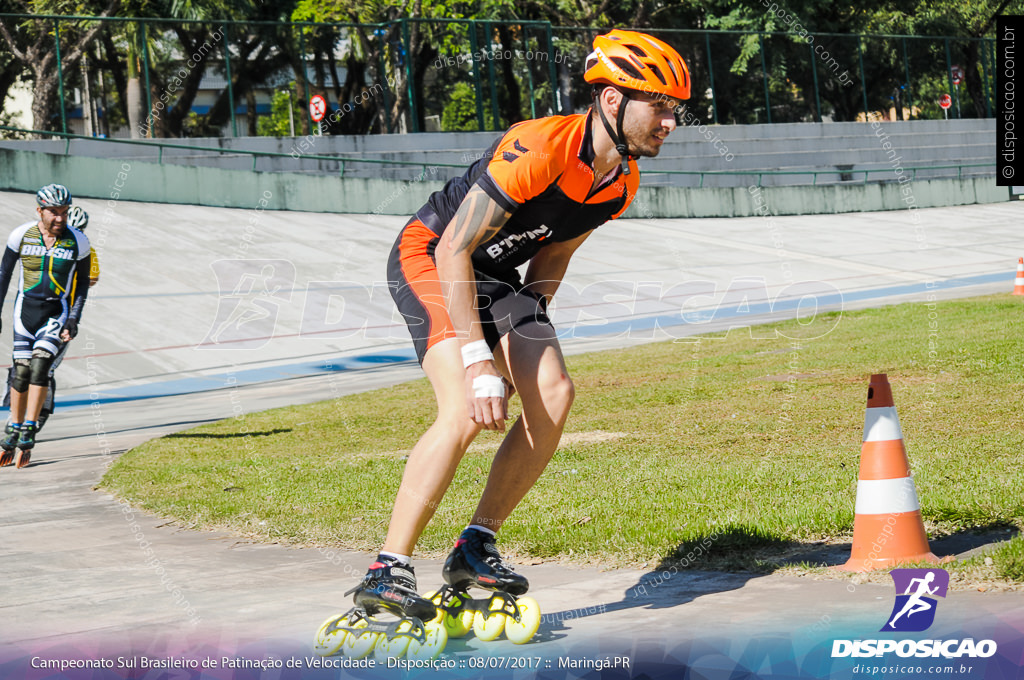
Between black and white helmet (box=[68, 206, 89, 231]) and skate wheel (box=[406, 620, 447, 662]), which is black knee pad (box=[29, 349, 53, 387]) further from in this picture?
skate wheel (box=[406, 620, 447, 662])

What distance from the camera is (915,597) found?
361 cm

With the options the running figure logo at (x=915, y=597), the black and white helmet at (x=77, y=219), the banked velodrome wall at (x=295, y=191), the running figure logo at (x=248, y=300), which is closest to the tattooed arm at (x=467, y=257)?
the running figure logo at (x=915, y=597)

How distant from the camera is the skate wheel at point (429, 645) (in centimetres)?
346

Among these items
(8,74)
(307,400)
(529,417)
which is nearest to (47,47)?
(8,74)

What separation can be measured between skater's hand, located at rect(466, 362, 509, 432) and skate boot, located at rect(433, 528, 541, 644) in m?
0.52

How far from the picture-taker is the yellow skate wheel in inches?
142

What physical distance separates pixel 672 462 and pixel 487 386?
3.59 meters

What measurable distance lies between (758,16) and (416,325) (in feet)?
159

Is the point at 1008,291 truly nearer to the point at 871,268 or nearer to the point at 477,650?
the point at 871,268

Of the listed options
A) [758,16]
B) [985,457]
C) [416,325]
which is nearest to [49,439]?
[416,325]

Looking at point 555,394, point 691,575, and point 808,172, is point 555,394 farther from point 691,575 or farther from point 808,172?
point 808,172

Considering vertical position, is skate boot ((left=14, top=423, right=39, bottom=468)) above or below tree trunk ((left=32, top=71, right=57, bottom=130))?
below

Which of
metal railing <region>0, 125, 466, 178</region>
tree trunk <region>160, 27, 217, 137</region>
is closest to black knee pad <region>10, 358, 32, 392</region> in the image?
metal railing <region>0, 125, 466, 178</region>

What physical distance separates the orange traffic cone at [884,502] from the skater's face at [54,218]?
713 cm
